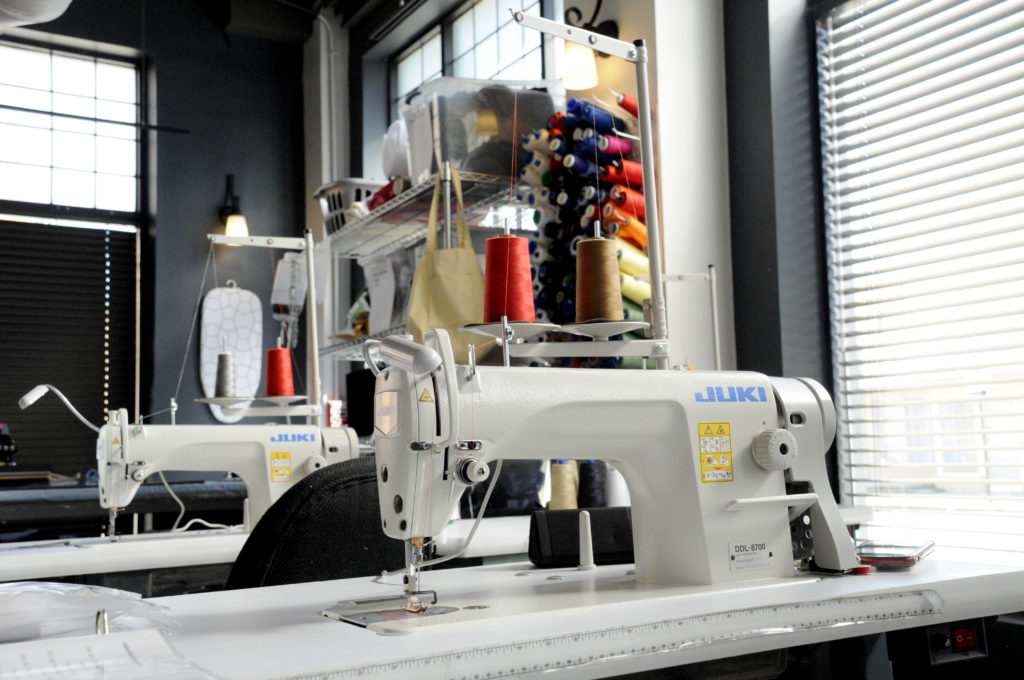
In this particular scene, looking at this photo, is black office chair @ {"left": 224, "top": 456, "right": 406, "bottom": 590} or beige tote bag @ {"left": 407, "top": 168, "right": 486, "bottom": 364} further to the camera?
beige tote bag @ {"left": 407, "top": 168, "right": 486, "bottom": 364}

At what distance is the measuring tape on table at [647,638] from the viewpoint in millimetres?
1035

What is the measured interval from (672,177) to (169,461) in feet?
5.38

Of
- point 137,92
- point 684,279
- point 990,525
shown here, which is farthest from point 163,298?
point 990,525

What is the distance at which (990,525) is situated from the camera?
2.56m

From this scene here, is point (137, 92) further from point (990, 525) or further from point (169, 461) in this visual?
point (990, 525)

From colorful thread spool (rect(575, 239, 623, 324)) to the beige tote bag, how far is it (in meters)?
1.03

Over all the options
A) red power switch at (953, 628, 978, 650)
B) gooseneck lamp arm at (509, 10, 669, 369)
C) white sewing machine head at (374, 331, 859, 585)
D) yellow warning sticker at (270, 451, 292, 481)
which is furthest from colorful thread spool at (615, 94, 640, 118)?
red power switch at (953, 628, 978, 650)

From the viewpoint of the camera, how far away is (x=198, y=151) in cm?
571

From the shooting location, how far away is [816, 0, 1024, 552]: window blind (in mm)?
2559

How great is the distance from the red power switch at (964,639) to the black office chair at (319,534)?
3.00ft

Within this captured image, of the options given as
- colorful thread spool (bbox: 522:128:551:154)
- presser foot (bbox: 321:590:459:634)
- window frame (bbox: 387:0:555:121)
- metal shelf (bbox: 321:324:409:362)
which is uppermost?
window frame (bbox: 387:0:555:121)

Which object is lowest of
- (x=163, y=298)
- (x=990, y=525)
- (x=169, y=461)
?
(x=990, y=525)

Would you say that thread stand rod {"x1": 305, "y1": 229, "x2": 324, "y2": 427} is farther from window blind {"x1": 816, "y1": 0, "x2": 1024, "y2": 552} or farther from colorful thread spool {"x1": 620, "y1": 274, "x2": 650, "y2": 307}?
window blind {"x1": 816, "y1": 0, "x2": 1024, "y2": 552}

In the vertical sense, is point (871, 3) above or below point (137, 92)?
below
